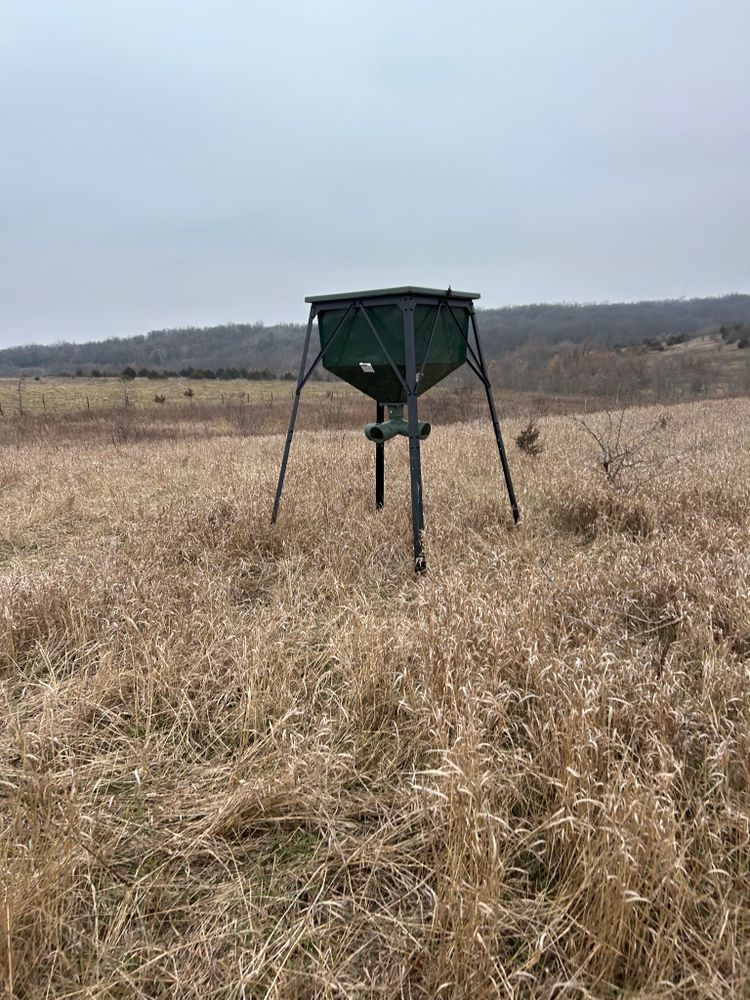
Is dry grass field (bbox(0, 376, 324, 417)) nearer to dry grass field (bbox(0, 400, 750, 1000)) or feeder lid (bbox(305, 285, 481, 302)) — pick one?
feeder lid (bbox(305, 285, 481, 302))

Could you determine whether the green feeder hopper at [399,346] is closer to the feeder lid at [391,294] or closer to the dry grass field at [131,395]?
the feeder lid at [391,294]

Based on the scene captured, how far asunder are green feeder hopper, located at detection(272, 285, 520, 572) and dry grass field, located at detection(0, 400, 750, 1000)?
1041 millimetres

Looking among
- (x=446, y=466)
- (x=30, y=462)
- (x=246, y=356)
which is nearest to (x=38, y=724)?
(x=446, y=466)

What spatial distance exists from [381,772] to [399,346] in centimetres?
350

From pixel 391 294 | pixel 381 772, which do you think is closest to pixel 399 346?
pixel 391 294

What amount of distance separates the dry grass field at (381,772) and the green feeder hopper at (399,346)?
41.0 inches

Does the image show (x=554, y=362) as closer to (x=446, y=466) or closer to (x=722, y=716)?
(x=446, y=466)

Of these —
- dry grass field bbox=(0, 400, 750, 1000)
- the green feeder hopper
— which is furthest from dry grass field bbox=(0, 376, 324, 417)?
dry grass field bbox=(0, 400, 750, 1000)

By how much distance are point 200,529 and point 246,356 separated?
263 ft

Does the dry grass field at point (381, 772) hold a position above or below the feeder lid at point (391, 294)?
below

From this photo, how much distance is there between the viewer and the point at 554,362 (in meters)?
52.4

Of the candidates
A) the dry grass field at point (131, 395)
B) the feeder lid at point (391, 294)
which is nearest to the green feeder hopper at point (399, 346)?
the feeder lid at point (391, 294)

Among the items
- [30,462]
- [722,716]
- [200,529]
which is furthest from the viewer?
[30,462]

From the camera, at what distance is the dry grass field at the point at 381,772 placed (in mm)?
1635
